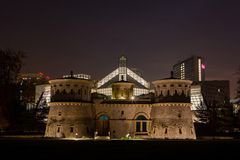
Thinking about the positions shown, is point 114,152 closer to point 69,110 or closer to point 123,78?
point 69,110

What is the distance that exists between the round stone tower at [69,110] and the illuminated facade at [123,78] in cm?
3569

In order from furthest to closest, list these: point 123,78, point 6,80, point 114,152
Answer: point 123,78 → point 6,80 → point 114,152

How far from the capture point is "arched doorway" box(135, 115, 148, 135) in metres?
66.2

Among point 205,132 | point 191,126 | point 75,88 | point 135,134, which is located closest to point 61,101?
point 75,88

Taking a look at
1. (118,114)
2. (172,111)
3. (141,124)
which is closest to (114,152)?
(172,111)

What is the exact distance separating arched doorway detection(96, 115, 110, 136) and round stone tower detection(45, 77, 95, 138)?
8.72 feet

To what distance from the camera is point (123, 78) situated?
327 ft

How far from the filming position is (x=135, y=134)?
65.9 metres

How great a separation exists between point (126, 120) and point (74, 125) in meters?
9.26

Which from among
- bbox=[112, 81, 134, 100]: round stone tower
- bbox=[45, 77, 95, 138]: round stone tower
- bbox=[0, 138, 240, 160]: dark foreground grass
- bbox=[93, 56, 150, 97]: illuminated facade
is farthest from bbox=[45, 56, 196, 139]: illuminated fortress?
bbox=[93, 56, 150, 97]: illuminated facade

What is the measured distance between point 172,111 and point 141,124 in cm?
704

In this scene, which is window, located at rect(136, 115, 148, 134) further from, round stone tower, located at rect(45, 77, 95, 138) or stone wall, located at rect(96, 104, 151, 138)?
round stone tower, located at rect(45, 77, 95, 138)

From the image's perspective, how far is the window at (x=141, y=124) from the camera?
217 feet

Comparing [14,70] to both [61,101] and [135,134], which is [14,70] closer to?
[61,101]
